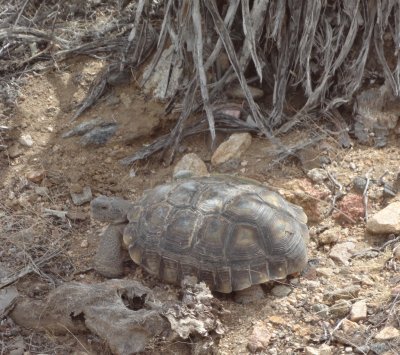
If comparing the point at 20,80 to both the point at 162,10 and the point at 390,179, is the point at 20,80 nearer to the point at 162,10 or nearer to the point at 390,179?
the point at 162,10

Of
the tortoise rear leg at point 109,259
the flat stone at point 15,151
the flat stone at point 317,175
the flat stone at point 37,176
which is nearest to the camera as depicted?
the tortoise rear leg at point 109,259

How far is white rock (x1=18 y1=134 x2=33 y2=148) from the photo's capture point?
4.83 m

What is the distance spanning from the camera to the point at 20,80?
5.21 metres

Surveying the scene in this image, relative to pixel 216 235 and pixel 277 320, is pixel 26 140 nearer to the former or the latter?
pixel 216 235

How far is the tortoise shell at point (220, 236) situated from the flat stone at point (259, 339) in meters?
0.28

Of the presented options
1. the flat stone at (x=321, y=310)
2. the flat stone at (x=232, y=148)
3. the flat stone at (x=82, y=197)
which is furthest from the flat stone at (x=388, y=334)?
the flat stone at (x=82, y=197)

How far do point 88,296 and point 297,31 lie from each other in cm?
235

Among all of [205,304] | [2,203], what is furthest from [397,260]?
[2,203]

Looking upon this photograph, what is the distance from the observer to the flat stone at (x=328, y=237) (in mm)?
3754

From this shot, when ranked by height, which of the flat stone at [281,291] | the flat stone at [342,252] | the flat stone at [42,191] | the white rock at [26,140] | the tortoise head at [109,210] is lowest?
the flat stone at [281,291]

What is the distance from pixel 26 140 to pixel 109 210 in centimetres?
122

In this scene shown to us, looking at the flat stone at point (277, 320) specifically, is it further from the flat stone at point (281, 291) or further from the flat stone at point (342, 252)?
the flat stone at point (342, 252)

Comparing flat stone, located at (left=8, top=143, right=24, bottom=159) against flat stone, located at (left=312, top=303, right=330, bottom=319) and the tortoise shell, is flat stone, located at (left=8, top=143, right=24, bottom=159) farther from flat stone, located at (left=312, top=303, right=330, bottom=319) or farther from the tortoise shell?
flat stone, located at (left=312, top=303, right=330, bottom=319)

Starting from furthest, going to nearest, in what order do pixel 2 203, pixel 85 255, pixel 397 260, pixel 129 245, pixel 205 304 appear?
pixel 2 203 → pixel 85 255 → pixel 129 245 → pixel 397 260 → pixel 205 304
